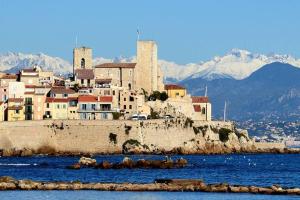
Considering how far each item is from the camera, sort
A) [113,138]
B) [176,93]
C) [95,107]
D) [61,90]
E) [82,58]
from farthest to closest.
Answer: [176,93]
[82,58]
[61,90]
[95,107]
[113,138]

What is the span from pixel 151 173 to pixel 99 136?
28.4 meters

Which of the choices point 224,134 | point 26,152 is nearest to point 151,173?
point 26,152

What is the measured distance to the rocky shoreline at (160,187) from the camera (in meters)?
63.2

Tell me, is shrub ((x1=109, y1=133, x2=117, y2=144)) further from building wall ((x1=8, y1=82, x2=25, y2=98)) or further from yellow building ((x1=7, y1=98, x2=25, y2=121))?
building wall ((x1=8, y1=82, x2=25, y2=98))

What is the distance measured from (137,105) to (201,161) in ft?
59.3

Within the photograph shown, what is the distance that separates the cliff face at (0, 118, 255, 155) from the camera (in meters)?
108

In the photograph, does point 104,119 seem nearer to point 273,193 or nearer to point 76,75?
point 76,75

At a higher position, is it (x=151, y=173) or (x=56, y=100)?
(x=56, y=100)

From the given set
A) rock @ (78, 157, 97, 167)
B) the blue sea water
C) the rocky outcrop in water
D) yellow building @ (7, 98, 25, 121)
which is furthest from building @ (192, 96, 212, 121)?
rock @ (78, 157, 97, 167)

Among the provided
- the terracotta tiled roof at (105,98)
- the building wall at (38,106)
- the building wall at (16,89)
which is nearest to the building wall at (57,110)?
the building wall at (38,106)

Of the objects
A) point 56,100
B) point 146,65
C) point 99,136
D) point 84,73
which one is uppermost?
point 146,65

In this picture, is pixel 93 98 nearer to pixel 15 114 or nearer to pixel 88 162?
pixel 15 114

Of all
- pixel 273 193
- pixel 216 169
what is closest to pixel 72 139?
pixel 216 169

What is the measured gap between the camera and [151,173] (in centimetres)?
8275
